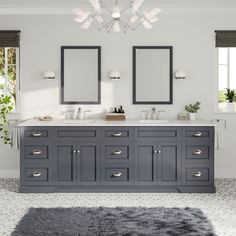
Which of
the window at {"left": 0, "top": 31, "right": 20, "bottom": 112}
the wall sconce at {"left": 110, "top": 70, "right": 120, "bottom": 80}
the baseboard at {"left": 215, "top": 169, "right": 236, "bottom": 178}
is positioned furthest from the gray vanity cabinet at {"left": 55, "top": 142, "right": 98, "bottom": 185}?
the baseboard at {"left": 215, "top": 169, "right": 236, "bottom": 178}

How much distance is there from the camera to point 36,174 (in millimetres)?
5797

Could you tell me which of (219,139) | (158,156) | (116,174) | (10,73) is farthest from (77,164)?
(219,139)

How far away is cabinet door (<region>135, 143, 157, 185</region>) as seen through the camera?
5797 millimetres

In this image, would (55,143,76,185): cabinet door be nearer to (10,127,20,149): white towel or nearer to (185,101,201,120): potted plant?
(10,127,20,149): white towel

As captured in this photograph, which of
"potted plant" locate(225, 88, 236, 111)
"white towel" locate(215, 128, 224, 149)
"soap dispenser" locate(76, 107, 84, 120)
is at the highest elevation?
"potted plant" locate(225, 88, 236, 111)

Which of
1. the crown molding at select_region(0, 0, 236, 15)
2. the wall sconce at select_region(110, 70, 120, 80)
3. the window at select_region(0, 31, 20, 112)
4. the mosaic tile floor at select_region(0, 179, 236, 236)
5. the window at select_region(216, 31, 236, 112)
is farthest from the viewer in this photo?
the window at select_region(216, 31, 236, 112)

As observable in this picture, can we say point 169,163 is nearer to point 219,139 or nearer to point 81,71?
point 219,139

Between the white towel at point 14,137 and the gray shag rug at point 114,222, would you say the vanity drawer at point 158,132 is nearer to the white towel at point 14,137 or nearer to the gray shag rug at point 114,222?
the gray shag rug at point 114,222

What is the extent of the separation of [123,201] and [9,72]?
2.56 meters

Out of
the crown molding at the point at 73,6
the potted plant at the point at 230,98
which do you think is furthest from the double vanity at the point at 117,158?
the crown molding at the point at 73,6

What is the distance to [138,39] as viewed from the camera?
21.1ft

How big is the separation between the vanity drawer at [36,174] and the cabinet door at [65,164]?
0.15 metres

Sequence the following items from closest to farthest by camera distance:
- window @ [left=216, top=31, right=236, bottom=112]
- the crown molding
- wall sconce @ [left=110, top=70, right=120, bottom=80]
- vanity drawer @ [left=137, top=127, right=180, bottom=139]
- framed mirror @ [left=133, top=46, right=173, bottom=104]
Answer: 1. vanity drawer @ [left=137, top=127, right=180, bottom=139]
2. the crown molding
3. wall sconce @ [left=110, top=70, right=120, bottom=80]
4. framed mirror @ [left=133, top=46, right=173, bottom=104]
5. window @ [left=216, top=31, right=236, bottom=112]

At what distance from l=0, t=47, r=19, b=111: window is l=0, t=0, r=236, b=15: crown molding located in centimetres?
54
